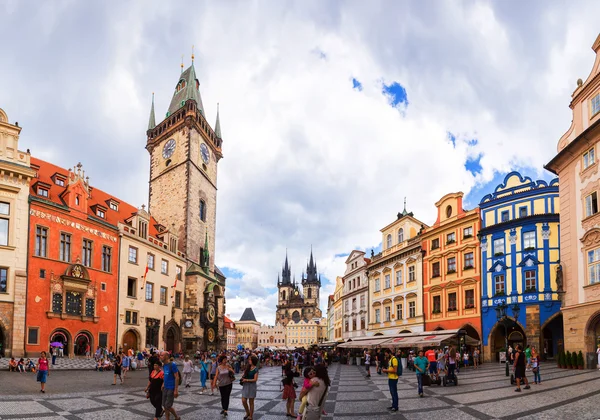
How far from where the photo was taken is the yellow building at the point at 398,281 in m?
44.4

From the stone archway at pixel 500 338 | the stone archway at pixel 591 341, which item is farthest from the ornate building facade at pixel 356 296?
the stone archway at pixel 591 341

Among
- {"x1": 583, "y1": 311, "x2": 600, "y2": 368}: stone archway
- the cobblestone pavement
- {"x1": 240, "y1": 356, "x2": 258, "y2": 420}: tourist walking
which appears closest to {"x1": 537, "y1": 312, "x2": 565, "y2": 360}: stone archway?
{"x1": 583, "y1": 311, "x2": 600, "y2": 368}: stone archway

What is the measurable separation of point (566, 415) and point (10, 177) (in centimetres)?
3176

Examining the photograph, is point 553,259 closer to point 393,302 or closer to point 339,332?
point 393,302

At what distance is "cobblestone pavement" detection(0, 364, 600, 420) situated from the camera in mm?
12406

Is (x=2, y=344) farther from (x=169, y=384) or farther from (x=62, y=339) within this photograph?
(x=169, y=384)

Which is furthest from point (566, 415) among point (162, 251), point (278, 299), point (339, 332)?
point (278, 299)

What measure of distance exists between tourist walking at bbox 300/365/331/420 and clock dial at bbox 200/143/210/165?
1977 inches

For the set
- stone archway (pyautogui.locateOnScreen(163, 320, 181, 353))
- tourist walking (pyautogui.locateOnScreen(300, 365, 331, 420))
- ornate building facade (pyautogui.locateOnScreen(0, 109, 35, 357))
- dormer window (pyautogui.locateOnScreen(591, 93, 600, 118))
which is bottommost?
stone archway (pyautogui.locateOnScreen(163, 320, 181, 353))

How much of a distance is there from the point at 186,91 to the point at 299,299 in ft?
422

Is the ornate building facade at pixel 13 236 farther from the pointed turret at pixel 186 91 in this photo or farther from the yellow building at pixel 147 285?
the pointed turret at pixel 186 91

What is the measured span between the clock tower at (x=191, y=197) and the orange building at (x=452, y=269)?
22.6m

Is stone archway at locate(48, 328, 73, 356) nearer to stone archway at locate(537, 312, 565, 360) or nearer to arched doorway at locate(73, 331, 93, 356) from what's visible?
arched doorway at locate(73, 331, 93, 356)

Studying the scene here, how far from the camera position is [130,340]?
40812mm
